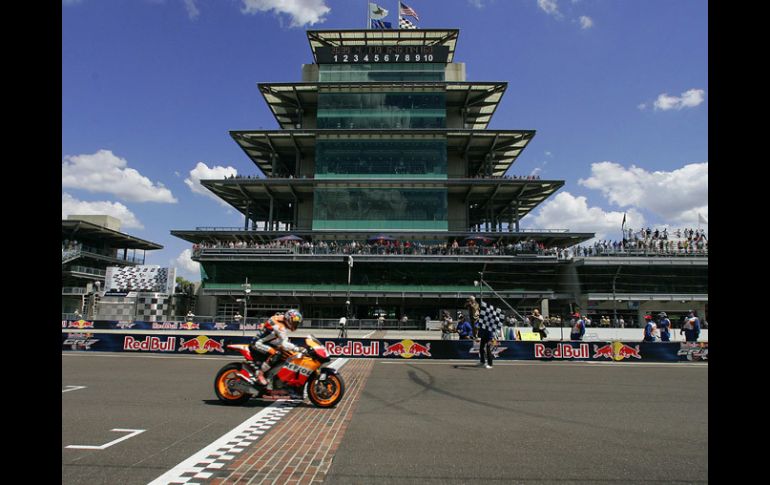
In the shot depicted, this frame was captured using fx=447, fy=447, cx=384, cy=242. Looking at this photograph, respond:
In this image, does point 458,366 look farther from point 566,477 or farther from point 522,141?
point 522,141

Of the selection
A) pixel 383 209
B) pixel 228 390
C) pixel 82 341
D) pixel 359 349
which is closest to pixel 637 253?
pixel 383 209

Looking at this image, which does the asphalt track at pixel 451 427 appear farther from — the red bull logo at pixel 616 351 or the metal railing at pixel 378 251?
the metal railing at pixel 378 251

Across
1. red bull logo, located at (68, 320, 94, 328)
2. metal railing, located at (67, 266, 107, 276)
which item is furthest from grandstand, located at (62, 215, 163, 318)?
red bull logo, located at (68, 320, 94, 328)

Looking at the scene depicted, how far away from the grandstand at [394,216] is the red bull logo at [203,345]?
23.7 meters

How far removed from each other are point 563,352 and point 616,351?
2.20 meters

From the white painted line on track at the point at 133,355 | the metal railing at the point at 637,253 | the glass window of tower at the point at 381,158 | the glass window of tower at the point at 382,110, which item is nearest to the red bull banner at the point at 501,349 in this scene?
the white painted line on track at the point at 133,355

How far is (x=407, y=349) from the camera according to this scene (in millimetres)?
17016

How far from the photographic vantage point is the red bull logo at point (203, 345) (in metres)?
17.8

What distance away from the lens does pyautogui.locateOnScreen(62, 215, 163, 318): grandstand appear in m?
53.4

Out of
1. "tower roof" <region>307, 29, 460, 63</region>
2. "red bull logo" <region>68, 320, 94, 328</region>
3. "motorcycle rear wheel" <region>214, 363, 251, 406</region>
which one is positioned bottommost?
"red bull logo" <region>68, 320, 94, 328</region>

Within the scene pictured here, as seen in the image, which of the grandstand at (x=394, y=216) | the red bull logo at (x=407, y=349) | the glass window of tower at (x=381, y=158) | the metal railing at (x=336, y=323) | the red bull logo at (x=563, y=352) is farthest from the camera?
the glass window of tower at (x=381, y=158)

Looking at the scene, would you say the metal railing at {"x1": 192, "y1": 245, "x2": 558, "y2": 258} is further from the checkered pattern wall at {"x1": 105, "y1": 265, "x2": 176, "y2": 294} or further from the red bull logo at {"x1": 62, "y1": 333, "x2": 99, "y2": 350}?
the red bull logo at {"x1": 62, "y1": 333, "x2": 99, "y2": 350}

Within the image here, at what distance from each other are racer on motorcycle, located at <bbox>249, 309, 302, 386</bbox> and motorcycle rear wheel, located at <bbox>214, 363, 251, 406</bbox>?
0.42 meters
